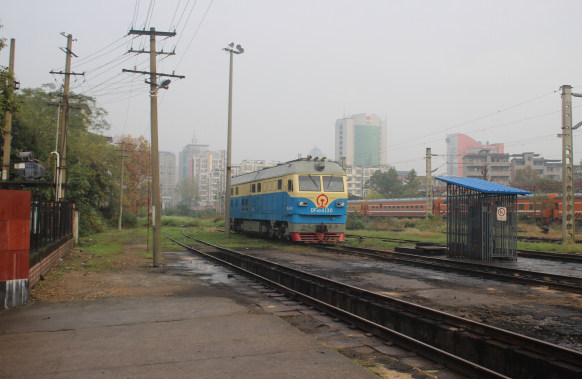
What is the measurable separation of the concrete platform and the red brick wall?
66 centimetres

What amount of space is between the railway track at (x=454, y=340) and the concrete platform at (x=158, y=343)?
1152 mm

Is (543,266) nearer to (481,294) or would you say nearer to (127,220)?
(481,294)

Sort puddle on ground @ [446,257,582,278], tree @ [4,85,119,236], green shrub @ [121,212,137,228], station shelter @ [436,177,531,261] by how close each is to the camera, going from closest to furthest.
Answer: puddle on ground @ [446,257,582,278] < station shelter @ [436,177,531,261] < tree @ [4,85,119,236] < green shrub @ [121,212,137,228]

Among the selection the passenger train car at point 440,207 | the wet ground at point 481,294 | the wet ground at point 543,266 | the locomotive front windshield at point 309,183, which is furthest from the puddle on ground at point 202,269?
the passenger train car at point 440,207

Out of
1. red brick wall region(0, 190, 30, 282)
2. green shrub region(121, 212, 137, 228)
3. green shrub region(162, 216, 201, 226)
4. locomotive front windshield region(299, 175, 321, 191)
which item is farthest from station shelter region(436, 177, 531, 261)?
green shrub region(121, 212, 137, 228)

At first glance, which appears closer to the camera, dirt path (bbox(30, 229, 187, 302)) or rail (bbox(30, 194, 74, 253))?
dirt path (bbox(30, 229, 187, 302))

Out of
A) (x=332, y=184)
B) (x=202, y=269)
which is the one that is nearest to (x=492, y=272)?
(x=202, y=269)

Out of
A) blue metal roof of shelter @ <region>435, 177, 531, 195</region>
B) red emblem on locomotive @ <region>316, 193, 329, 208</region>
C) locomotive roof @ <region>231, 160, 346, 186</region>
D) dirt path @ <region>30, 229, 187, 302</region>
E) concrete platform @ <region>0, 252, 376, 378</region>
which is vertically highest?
locomotive roof @ <region>231, 160, 346, 186</region>

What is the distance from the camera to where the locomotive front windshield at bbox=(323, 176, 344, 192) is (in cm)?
2008

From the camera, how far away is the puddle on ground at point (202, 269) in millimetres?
11777

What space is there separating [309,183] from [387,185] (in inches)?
3158

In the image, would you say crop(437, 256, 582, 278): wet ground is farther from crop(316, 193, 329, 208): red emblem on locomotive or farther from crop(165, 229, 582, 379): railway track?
crop(316, 193, 329, 208): red emblem on locomotive

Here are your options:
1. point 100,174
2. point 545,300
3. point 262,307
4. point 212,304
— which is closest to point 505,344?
point 545,300

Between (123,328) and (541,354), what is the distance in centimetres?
540
